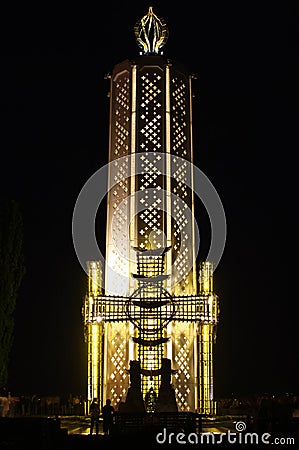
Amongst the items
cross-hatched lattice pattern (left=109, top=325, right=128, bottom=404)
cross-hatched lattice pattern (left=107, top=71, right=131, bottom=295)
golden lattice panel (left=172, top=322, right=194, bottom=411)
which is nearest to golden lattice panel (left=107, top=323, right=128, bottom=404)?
cross-hatched lattice pattern (left=109, top=325, right=128, bottom=404)

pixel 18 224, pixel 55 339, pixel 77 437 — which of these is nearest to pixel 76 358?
pixel 55 339

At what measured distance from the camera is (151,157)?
94.2 ft

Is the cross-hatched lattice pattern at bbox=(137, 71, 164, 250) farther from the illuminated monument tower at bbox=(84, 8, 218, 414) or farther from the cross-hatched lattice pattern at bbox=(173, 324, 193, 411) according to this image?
the cross-hatched lattice pattern at bbox=(173, 324, 193, 411)

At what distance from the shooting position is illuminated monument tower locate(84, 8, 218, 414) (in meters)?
26.8

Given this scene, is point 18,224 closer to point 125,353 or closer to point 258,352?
point 125,353

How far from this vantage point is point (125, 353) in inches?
1081

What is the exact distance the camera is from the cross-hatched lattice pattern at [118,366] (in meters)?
27.4

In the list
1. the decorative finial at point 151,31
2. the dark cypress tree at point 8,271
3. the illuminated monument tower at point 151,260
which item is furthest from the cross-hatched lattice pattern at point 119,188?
the dark cypress tree at point 8,271

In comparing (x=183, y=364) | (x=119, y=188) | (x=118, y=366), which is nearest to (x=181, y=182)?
(x=119, y=188)

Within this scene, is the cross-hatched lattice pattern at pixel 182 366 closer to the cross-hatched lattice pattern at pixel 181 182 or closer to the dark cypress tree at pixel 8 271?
the cross-hatched lattice pattern at pixel 181 182

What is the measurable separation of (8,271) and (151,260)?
200 inches

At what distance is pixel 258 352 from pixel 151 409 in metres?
9.95

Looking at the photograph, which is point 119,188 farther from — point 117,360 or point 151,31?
point 151,31

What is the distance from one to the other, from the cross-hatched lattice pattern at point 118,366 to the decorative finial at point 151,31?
10.7m
